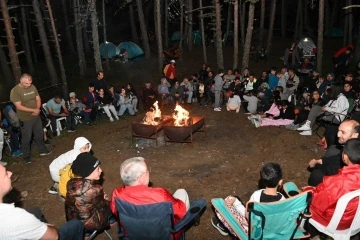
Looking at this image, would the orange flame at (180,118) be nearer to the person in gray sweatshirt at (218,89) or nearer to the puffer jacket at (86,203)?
the person in gray sweatshirt at (218,89)

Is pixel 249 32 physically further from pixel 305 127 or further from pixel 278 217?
pixel 278 217

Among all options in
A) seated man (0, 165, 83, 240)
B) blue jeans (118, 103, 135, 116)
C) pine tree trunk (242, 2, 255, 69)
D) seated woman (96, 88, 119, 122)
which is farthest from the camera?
pine tree trunk (242, 2, 255, 69)

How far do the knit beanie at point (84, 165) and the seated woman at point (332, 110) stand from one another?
662 centimetres

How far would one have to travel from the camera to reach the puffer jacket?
4.36 m

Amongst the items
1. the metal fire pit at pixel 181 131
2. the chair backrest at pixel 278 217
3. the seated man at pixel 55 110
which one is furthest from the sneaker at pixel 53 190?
the chair backrest at pixel 278 217

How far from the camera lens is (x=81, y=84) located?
18.9 metres

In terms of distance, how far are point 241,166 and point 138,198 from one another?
4.20 meters

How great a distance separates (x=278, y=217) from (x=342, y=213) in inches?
30.7

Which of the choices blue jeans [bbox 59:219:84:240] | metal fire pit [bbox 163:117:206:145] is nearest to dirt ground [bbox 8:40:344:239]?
metal fire pit [bbox 163:117:206:145]

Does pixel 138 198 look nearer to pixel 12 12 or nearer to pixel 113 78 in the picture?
pixel 113 78

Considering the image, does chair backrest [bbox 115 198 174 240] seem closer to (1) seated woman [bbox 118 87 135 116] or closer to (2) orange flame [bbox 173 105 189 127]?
(2) orange flame [bbox 173 105 189 127]

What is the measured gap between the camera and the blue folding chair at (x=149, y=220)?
3.76m

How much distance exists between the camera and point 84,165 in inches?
182

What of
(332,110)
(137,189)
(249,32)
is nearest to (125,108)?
(332,110)
